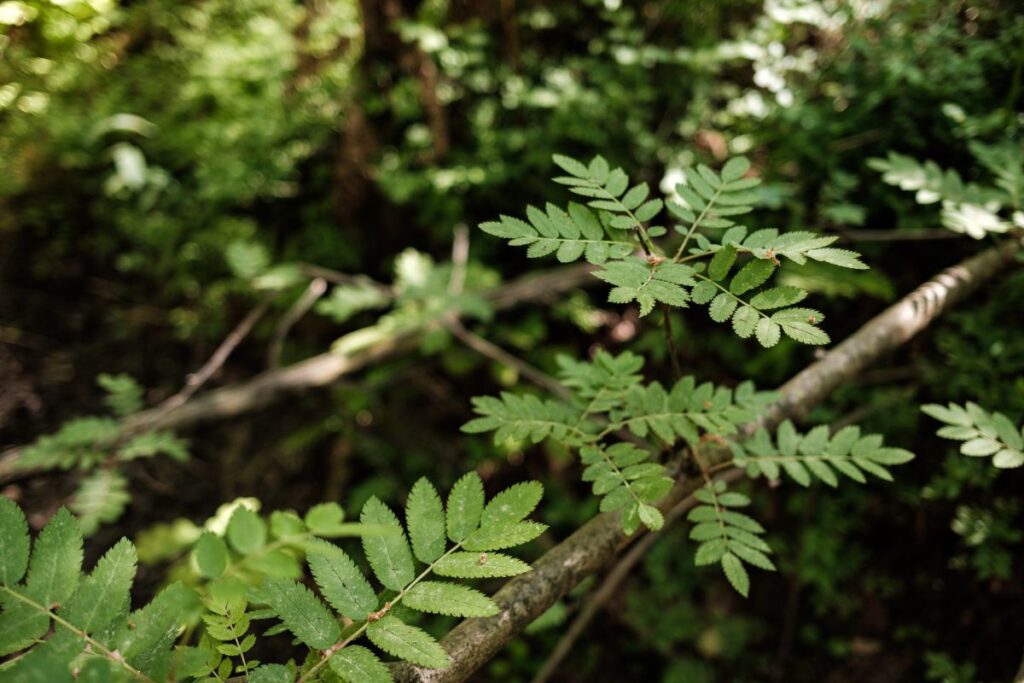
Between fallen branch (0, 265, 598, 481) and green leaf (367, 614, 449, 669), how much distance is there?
176 cm

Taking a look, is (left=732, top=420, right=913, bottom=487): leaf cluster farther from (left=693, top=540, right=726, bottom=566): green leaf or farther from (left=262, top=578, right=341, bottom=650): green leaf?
(left=262, top=578, right=341, bottom=650): green leaf

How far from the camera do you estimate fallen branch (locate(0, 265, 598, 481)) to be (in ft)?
8.58

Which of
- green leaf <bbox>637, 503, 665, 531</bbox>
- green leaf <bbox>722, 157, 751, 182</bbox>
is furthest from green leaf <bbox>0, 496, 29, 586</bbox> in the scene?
green leaf <bbox>722, 157, 751, 182</bbox>

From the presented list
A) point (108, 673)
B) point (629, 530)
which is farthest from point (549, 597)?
point (108, 673)

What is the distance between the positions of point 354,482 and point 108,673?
9.11ft

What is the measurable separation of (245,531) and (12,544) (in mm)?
572

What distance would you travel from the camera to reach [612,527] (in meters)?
1.32

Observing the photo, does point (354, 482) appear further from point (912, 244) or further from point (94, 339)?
point (912, 244)

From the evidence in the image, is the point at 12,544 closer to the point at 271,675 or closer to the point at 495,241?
the point at 271,675

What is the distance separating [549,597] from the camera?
1196 millimetres

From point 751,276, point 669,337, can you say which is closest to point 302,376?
point 669,337

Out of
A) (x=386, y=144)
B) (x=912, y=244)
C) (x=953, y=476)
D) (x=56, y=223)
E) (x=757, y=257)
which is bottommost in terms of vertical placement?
(x=953, y=476)

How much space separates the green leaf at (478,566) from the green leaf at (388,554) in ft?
0.22

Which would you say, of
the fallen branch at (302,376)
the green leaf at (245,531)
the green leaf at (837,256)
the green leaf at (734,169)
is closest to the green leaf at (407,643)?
→ the green leaf at (245,531)
